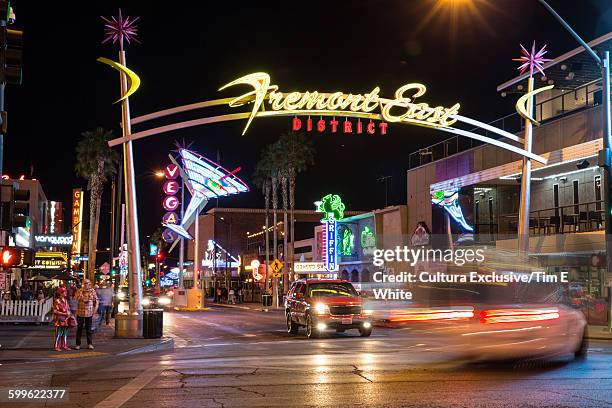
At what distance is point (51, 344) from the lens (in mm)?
21031

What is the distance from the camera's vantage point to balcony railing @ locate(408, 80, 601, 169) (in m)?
35.1

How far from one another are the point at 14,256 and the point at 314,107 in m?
12.5

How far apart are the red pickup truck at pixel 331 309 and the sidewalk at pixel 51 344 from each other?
183 inches

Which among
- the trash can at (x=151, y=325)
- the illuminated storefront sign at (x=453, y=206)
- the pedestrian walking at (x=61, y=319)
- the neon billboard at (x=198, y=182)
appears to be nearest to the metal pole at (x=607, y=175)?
the trash can at (x=151, y=325)

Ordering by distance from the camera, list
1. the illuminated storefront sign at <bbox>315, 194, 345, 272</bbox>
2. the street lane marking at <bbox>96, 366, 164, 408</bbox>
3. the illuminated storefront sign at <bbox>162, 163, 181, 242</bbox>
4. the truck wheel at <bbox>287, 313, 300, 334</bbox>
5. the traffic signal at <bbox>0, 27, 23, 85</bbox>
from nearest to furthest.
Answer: the street lane marking at <bbox>96, 366, 164, 408</bbox>, the traffic signal at <bbox>0, 27, 23, 85</bbox>, the truck wheel at <bbox>287, 313, 300, 334</bbox>, the illuminated storefront sign at <bbox>162, 163, 181, 242</bbox>, the illuminated storefront sign at <bbox>315, 194, 345, 272</bbox>

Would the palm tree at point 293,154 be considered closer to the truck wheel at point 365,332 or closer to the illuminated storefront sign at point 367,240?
the illuminated storefront sign at point 367,240

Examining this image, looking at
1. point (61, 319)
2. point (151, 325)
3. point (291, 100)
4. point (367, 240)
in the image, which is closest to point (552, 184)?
point (291, 100)

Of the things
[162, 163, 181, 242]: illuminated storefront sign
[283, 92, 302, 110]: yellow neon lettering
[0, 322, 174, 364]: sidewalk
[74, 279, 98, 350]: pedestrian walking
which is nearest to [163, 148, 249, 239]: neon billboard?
[162, 163, 181, 242]: illuminated storefront sign

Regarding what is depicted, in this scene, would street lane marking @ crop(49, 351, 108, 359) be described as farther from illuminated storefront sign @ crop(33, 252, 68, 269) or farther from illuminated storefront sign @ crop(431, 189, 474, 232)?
illuminated storefront sign @ crop(33, 252, 68, 269)

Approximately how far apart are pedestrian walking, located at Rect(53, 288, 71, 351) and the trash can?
328 cm

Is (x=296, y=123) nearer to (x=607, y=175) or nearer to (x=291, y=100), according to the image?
(x=291, y=100)

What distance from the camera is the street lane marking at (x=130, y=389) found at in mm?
10675

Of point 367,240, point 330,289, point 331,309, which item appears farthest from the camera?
point 367,240

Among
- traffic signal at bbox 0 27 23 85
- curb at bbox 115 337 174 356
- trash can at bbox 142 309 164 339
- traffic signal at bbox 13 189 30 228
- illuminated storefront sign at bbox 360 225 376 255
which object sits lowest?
curb at bbox 115 337 174 356
